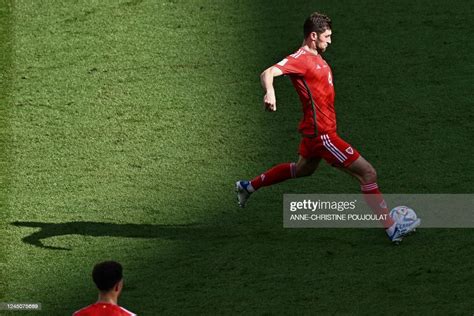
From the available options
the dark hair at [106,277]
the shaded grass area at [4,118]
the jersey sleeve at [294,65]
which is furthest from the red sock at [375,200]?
the dark hair at [106,277]

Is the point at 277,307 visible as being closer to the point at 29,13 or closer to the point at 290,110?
the point at 290,110

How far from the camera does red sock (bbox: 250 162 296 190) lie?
11.8 m

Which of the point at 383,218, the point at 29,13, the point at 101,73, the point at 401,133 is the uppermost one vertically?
the point at 29,13

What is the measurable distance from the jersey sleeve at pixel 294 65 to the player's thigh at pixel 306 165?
0.92 m

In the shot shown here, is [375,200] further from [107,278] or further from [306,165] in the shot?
[107,278]

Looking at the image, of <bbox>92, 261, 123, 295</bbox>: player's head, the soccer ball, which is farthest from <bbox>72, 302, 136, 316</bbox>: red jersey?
the soccer ball

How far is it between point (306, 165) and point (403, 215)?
1047 millimetres

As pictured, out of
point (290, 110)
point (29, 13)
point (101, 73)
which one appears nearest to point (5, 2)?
point (29, 13)

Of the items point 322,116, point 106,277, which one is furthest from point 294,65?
point 106,277

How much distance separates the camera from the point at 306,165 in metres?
11.6

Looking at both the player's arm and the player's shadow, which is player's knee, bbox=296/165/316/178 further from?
the player's arm

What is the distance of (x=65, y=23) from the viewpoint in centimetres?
1562

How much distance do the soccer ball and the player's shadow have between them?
60.9 inches

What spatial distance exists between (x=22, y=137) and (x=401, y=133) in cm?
427
